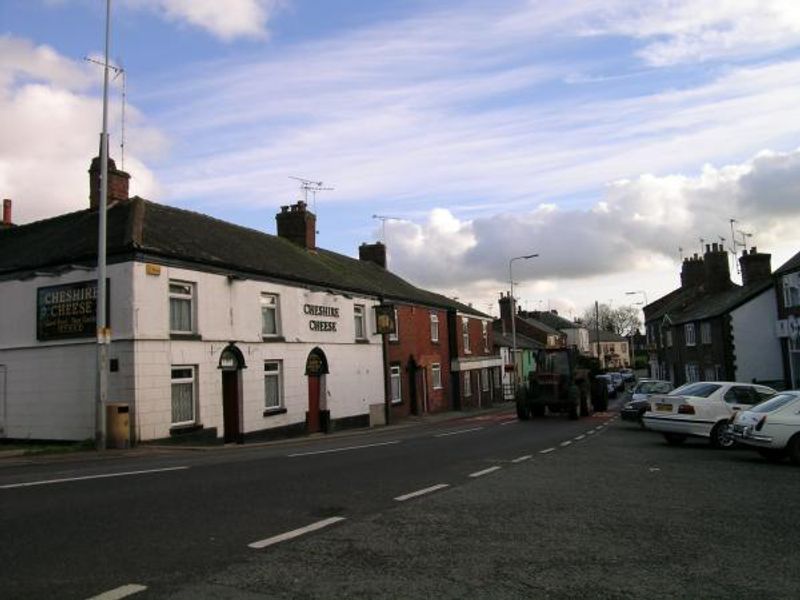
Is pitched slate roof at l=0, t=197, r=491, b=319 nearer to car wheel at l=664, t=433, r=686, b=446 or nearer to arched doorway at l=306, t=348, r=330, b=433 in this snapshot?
arched doorway at l=306, t=348, r=330, b=433

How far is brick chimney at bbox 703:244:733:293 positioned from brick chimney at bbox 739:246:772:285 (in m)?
6.68

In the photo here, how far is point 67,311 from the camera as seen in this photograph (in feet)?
66.9

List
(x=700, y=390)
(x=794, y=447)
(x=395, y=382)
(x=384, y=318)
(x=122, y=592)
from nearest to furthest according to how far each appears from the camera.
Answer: (x=122, y=592), (x=794, y=447), (x=700, y=390), (x=384, y=318), (x=395, y=382)

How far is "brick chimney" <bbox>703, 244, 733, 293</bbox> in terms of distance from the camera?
5060cm

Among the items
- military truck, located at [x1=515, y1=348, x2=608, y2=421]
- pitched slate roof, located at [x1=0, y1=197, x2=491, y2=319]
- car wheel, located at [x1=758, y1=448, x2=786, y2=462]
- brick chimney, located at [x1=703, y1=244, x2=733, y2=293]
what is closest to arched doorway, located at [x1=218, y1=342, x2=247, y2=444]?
pitched slate roof, located at [x1=0, y1=197, x2=491, y2=319]

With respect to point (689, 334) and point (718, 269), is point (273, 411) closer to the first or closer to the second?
point (689, 334)

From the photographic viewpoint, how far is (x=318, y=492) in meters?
9.67

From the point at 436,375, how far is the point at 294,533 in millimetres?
34526

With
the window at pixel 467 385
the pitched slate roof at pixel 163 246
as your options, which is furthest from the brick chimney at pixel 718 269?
the pitched slate roof at pixel 163 246

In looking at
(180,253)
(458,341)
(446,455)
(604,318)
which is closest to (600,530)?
(446,455)

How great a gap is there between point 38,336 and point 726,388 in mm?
18136

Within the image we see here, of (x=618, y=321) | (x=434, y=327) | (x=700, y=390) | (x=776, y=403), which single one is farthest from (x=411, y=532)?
(x=618, y=321)

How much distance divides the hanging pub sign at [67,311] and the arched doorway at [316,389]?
8807mm

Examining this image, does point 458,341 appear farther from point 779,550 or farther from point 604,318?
point 604,318
